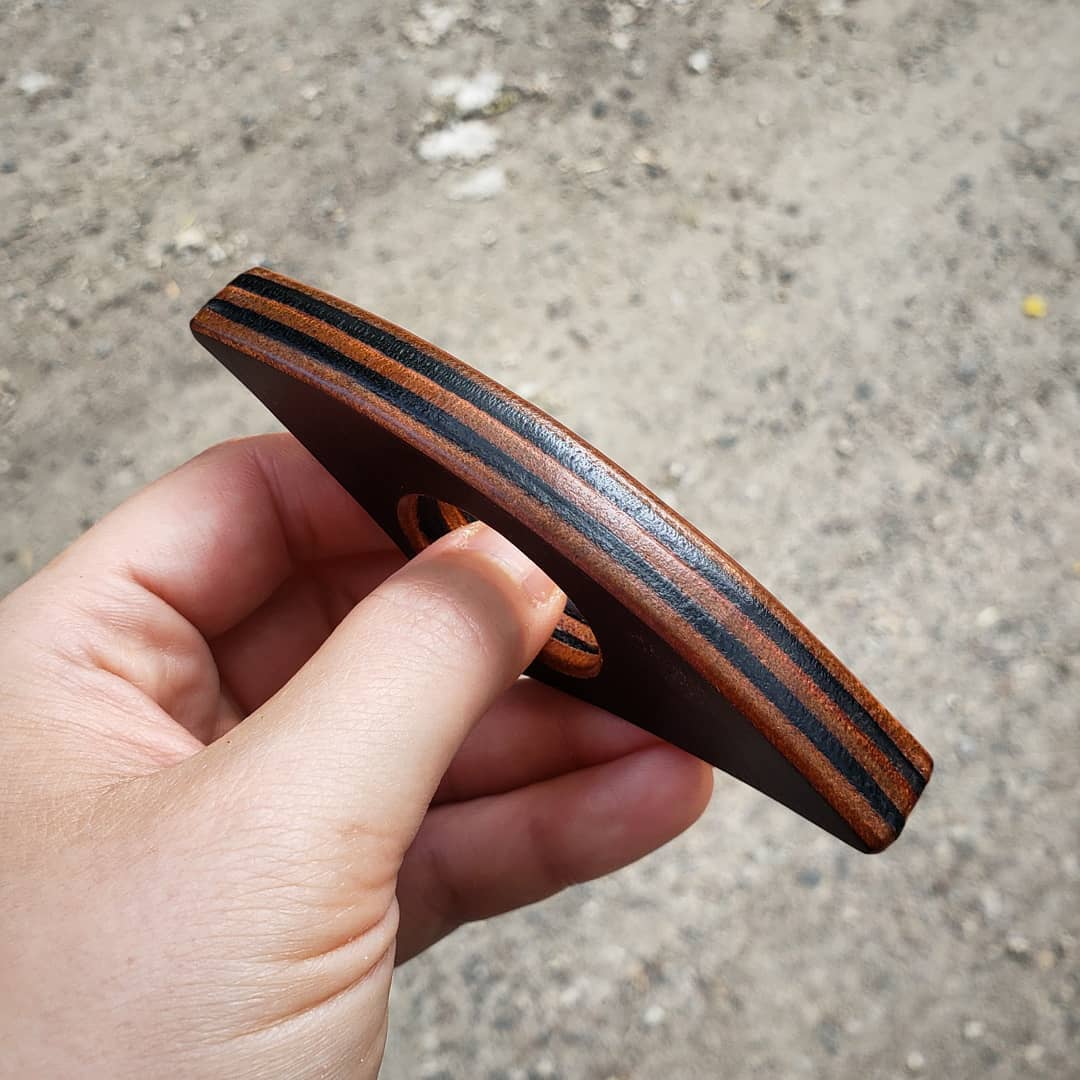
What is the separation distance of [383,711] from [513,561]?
→ 17cm

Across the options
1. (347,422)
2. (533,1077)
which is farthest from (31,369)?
(533,1077)

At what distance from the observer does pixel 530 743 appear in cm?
109

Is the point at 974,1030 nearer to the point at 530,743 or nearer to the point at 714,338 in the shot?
the point at 530,743

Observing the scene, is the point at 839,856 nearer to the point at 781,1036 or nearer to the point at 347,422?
the point at 781,1036

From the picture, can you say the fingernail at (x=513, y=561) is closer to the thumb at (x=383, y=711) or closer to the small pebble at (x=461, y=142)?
the thumb at (x=383, y=711)

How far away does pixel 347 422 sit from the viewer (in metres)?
0.76

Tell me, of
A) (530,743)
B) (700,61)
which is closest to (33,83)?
(700,61)

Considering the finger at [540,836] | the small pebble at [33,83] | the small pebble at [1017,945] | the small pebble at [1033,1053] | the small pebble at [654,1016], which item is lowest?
the small pebble at [1033,1053]

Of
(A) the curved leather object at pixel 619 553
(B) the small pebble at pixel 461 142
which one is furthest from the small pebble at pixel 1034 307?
(A) the curved leather object at pixel 619 553

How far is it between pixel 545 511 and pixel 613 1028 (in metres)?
0.91

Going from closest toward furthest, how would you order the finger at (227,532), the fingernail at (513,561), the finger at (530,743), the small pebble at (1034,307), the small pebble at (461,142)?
the fingernail at (513,561) < the finger at (227,532) < the finger at (530,743) < the small pebble at (1034,307) < the small pebble at (461,142)

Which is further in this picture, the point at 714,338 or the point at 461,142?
the point at 461,142

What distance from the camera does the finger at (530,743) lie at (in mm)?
1050

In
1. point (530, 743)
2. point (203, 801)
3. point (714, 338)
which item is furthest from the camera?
point (714, 338)
